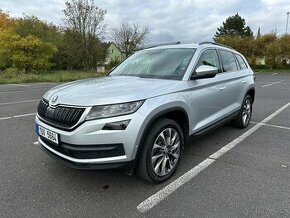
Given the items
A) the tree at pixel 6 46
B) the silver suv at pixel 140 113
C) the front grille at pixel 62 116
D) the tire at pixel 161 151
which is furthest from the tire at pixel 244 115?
the tree at pixel 6 46

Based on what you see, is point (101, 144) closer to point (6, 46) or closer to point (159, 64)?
point (159, 64)

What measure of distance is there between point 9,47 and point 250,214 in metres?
35.6

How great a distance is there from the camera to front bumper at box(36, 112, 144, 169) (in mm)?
2738

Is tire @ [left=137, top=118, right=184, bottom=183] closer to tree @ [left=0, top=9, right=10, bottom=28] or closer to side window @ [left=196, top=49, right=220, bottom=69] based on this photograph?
side window @ [left=196, top=49, right=220, bottom=69]

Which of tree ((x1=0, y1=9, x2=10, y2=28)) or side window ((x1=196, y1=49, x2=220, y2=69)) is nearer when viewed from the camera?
side window ((x1=196, y1=49, x2=220, y2=69))

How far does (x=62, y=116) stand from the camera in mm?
2918

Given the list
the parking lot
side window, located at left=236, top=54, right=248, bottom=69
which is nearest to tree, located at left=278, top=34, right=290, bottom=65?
side window, located at left=236, top=54, right=248, bottom=69

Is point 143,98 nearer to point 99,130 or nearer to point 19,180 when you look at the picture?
point 99,130

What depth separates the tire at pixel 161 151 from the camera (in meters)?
3.06

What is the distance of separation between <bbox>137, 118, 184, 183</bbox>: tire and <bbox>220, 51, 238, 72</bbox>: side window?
203cm

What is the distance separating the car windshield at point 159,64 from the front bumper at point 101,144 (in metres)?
1.17

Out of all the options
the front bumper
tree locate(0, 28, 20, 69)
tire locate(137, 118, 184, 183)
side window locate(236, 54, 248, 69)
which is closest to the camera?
the front bumper

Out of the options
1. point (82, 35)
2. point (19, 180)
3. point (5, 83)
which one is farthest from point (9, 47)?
point (19, 180)

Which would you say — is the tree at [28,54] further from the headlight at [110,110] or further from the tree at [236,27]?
the tree at [236,27]
